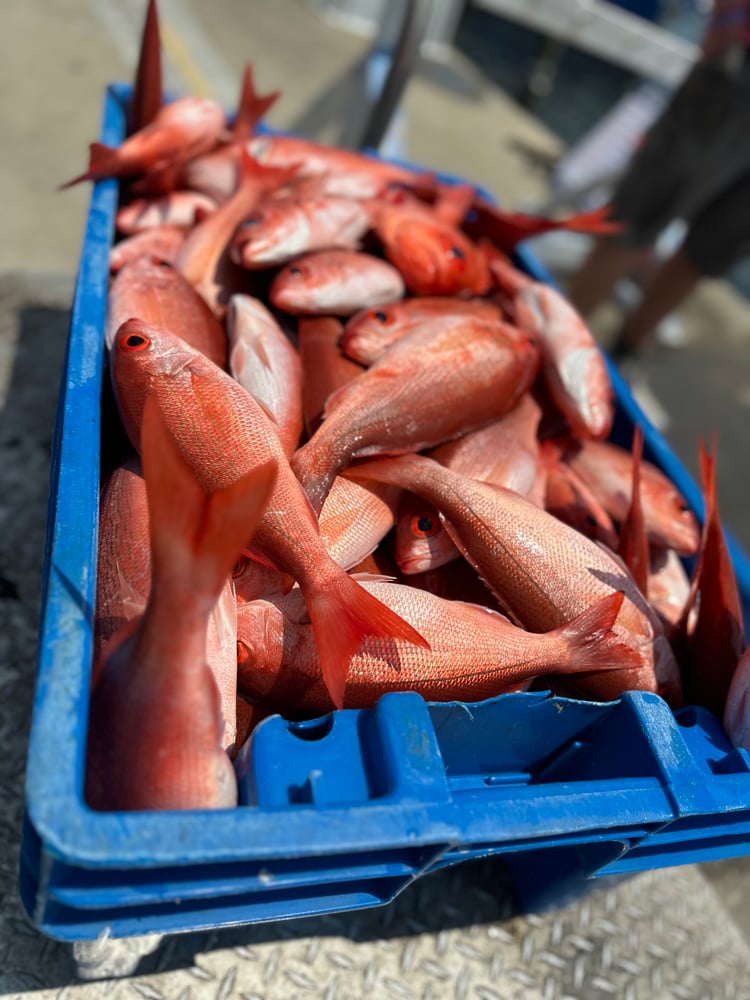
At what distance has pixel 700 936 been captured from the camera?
1.64 meters

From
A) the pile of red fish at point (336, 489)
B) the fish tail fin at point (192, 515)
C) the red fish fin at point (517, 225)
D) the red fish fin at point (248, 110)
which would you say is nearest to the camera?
the fish tail fin at point (192, 515)

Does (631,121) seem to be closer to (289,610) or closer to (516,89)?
(516,89)

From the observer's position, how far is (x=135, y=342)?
4.48ft

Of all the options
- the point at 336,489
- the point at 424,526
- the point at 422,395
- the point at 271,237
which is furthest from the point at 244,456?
the point at 271,237

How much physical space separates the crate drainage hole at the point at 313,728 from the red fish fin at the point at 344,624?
0.04 m

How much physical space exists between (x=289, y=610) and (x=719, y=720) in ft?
2.73

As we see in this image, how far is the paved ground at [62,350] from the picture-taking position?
134 centimetres

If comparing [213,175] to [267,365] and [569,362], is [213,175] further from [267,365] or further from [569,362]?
[569,362]

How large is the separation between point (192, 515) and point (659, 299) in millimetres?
3843

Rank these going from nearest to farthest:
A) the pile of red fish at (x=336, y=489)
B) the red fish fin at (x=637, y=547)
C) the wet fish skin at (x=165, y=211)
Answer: the pile of red fish at (x=336, y=489), the red fish fin at (x=637, y=547), the wet fish skin at (x=165, y=211)

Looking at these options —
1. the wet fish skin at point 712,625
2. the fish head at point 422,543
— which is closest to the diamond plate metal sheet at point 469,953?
the wet fish skin at point 712,625

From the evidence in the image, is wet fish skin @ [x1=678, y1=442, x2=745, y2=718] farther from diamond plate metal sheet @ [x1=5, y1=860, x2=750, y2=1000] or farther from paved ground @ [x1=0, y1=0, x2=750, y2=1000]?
paved ground @ [x1=0, y1=0, x2=750, y2=1000]

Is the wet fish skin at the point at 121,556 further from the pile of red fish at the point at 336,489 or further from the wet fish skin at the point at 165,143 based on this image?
the wet fish skin at the point at 165,143

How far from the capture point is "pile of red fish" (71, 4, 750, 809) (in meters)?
0.88
